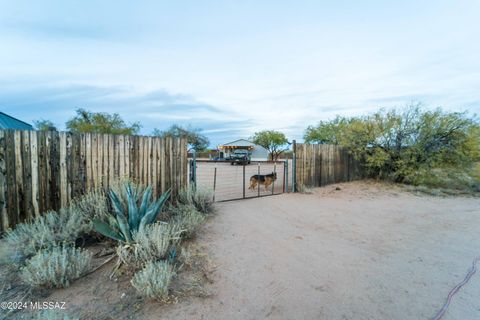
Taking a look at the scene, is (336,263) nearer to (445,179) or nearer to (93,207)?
(93,207)

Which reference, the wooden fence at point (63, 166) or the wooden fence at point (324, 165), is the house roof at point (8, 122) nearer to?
the wooden fence at point (63, 166)

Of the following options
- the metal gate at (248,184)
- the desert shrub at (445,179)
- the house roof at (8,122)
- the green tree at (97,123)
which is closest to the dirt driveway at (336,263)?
the metal gate at (248,184)

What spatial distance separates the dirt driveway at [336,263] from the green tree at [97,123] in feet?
68.5

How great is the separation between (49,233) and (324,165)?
8882 millimetres

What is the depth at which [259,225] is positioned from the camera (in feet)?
14.0

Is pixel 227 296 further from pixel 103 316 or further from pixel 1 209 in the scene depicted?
pixel 1 209

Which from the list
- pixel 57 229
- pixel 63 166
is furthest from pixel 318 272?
pixel 63 166

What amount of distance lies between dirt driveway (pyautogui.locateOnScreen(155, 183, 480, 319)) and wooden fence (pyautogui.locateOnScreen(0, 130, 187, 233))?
6.66 ft

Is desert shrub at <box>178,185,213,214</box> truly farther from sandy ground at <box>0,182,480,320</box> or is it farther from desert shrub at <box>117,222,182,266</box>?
desert shrub at <box>117,222,182,266</box>

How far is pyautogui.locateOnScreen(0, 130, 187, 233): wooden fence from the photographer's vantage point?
3.48m

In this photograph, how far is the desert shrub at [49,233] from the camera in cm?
260

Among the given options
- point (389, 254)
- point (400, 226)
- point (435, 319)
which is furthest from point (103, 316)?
point (400, 226)

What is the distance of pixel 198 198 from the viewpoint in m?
4.79

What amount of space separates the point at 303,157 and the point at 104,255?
7.11 m
